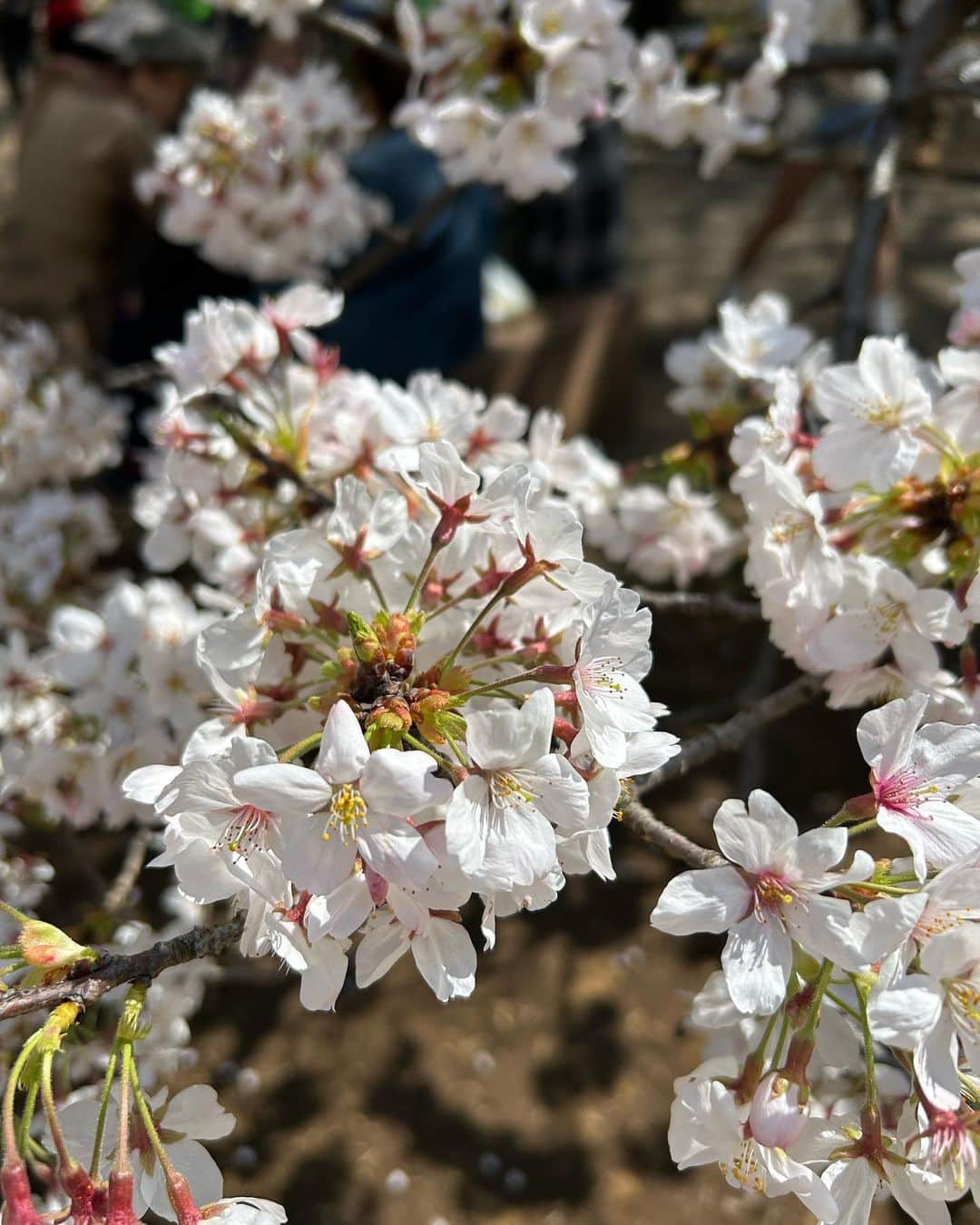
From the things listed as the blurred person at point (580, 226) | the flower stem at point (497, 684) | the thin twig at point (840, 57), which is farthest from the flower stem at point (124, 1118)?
the blurred person at point (580, 226)

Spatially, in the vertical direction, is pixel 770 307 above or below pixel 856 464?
below

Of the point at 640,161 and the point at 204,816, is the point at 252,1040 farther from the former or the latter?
the point at 640,161

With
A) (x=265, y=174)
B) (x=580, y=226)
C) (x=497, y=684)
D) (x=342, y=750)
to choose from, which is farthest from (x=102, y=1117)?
(x=580, y=226)

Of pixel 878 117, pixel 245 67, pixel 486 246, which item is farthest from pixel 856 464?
pixel 486 246

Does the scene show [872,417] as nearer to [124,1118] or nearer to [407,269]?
[124,1118]

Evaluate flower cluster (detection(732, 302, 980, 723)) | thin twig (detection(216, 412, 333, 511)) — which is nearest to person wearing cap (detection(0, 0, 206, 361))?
thin twig (detection(216, 412, 333, 511))

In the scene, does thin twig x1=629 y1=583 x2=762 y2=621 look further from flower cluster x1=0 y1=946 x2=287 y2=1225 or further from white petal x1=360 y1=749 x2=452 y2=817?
flower cluster x1=0 y1=946 x2=287 y2=1225
